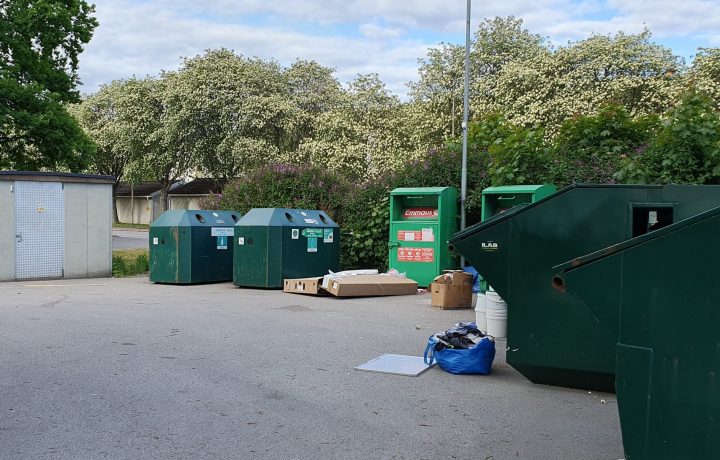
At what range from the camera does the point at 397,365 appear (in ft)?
20.8

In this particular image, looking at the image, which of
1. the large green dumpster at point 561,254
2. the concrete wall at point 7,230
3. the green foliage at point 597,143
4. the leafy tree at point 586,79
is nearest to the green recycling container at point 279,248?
the green foliage at point 597,143

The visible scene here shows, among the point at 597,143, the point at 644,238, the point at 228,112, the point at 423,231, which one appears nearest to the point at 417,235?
the point at 423,231

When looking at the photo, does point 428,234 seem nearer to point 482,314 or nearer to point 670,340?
point 482,314

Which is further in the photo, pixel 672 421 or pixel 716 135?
pixel 716 135

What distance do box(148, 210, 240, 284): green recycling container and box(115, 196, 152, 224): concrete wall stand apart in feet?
153

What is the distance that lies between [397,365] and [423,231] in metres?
6.63

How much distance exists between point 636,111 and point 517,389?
79.1 feet

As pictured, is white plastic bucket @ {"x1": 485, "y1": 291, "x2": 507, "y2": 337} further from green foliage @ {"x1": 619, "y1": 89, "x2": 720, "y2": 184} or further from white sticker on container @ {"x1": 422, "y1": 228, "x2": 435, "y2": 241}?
white sticker on container @ {"x1": 422, "y1": 228, "x2": 435, "y2": 241}

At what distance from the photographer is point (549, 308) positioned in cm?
530

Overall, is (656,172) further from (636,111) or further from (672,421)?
(636,111)

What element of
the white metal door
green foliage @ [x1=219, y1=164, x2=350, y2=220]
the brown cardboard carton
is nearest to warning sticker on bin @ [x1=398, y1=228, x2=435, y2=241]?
the brown cardboard carton

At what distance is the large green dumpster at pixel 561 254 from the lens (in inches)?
194

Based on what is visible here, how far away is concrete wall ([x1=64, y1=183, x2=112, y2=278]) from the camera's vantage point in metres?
14.7

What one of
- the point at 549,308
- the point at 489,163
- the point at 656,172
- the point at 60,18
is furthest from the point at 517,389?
the point at 60,18
